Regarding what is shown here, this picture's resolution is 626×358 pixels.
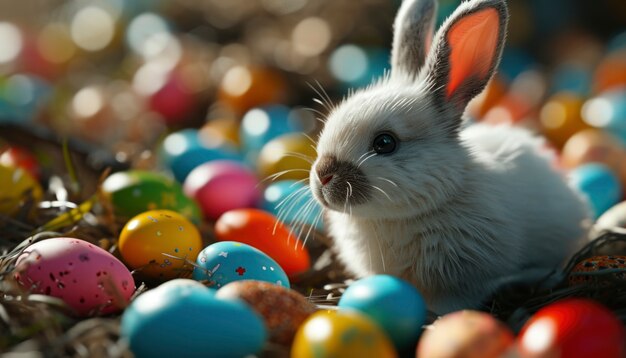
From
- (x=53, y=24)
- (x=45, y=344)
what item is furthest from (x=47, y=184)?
(x=53, y=24)

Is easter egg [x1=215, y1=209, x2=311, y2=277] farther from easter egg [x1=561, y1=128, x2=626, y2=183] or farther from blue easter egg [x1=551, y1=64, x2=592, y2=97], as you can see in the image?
blue easter egg [x1=551, y1=64, x2=592, y2=97]

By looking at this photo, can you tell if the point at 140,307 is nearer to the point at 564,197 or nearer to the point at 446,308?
the point at 446,308

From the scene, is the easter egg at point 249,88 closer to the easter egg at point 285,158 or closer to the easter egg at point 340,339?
the easter egg at point 285,158

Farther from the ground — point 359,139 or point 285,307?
point 359,139

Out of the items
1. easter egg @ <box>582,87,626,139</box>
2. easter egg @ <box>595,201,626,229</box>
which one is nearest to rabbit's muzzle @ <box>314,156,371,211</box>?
easter egg @ <box>595,201,626,229</box>

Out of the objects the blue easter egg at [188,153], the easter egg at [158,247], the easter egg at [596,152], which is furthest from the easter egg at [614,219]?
the blue easter egg at [188,153]

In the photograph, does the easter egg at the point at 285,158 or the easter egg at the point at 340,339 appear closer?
the easter egg at the point at 340,339
